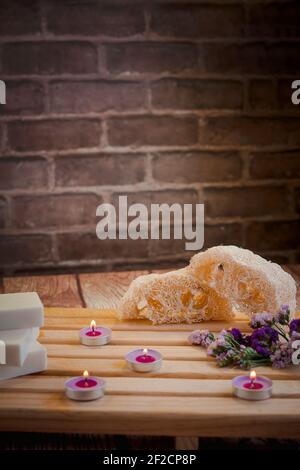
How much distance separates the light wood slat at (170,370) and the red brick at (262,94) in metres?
1.41

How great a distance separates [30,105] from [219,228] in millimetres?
810

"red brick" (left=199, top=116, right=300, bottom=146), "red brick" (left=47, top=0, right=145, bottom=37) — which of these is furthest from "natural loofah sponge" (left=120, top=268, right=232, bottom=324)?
"red brick" (left=47, top=0, right=145, bottom=37)

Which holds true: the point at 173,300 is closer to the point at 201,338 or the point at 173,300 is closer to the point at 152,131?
the point at 201,338

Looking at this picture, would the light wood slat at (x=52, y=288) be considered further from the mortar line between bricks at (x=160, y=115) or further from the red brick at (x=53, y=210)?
the mortar line between bricks at (x=160, y=115)

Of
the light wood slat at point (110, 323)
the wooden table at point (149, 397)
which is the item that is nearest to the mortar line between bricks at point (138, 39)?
the light wood slat at point (110, 323)

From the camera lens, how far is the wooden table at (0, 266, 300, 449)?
1265 millimetres

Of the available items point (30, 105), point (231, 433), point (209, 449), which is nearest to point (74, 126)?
point (30, 105)

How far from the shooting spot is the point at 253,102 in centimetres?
268

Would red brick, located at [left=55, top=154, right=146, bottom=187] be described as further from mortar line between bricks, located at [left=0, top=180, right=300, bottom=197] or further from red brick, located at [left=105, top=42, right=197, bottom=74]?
red brick, located at [left=105, top=42, right=197, bottom=74]

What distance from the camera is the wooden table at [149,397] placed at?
4.15 ft

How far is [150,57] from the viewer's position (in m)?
2.59

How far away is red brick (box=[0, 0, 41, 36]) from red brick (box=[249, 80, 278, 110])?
0.78 metres
